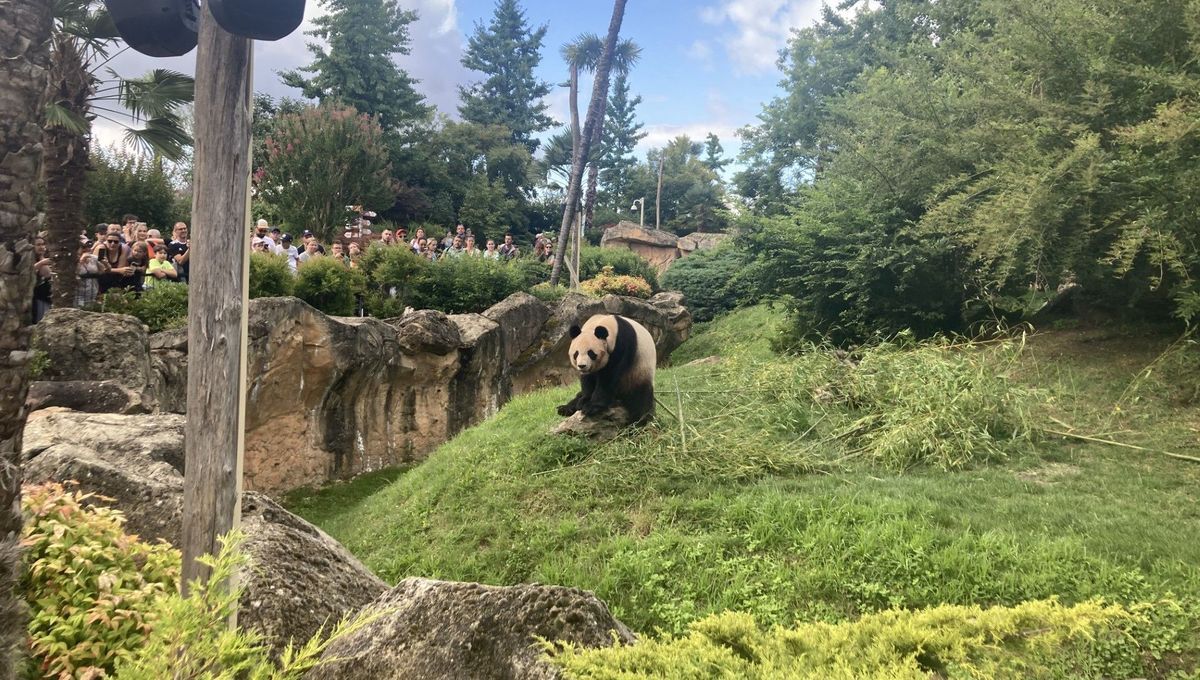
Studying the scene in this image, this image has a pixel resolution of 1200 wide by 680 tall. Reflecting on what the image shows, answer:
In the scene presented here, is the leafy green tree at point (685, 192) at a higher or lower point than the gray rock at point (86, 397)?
higher

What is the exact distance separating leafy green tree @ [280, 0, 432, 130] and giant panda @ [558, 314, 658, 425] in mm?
23557

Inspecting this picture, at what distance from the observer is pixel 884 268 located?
1160 cm

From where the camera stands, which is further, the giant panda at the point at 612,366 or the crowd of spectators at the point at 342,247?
the crowd of spectators at the point at 342,247

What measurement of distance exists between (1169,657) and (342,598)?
4.45 meters

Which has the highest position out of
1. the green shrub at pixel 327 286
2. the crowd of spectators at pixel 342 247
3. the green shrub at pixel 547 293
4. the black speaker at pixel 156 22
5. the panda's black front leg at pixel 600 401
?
the crowd of spectators at pixel 342 247

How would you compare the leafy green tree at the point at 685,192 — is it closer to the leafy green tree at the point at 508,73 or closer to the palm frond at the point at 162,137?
the leafy green tree at the point at 508,73

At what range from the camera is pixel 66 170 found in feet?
33.2

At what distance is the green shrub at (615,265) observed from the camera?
2500cm

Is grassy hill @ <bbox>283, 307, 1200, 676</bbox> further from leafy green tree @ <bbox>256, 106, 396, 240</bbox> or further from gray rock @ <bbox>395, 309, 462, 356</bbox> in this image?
leafy green tree @ <bbox>256, 106, 396, 240</bbox>

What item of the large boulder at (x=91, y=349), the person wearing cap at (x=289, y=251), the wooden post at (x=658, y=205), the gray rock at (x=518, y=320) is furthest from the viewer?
the wooden post at (x=658, y=205)

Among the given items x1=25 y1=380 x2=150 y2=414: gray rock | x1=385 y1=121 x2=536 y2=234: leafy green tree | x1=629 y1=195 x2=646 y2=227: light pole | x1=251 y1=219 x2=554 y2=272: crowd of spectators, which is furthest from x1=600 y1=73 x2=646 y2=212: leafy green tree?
x1=25 y1=380 x2=150 y2=414: gray rock

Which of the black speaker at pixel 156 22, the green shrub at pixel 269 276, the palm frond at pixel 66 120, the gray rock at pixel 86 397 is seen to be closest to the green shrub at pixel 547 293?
the green shrub at pixel 269 276

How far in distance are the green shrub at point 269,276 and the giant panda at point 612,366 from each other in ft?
20.6

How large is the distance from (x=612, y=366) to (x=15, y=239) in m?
5.16
